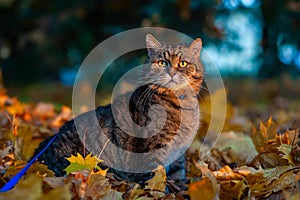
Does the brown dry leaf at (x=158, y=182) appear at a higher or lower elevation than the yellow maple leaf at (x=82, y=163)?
lower

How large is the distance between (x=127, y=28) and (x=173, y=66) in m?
3.88

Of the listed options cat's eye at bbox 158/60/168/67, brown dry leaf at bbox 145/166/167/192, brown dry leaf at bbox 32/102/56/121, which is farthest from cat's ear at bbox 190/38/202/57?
brown dry leaf at bbox 32/102/56/121

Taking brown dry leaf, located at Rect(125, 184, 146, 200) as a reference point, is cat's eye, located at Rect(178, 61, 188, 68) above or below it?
above

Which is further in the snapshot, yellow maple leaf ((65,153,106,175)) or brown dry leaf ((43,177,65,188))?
yellow maple leaf ((65,153,106,175))

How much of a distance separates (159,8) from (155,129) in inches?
134

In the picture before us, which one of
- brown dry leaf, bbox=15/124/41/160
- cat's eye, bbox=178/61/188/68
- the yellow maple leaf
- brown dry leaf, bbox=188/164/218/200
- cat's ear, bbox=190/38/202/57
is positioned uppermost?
cat's ear, bbox=190/38/202/57

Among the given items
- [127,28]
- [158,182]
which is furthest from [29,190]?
[127,28]

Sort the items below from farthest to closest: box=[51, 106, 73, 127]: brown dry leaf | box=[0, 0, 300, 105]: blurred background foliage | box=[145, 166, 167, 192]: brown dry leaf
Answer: box=[0, 0, 300, 105]: blurred background foliage → box=[51, 106, 73, 127]: brown dry leaf → box=[145, 166, 167, 192]: brown dry leaf

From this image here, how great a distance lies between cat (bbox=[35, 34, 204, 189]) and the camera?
2295 mm

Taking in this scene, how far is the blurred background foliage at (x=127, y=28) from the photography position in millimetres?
5223

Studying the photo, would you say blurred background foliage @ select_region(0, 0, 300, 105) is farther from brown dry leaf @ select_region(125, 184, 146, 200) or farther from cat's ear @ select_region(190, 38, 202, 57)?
brown dry leaf @ select_region(125, 184, 146, 200)

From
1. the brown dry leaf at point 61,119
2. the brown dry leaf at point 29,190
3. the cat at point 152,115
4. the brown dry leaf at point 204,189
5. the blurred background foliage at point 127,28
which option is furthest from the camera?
the blurred background foliage at point 127,28

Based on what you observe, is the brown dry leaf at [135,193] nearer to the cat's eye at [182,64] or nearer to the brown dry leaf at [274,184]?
the brown dry leaf at [274,184]

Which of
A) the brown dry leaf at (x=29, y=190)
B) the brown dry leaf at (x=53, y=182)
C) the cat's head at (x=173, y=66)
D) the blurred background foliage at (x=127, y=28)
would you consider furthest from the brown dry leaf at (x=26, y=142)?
the blurred background foliage at (x=127, y=28)
